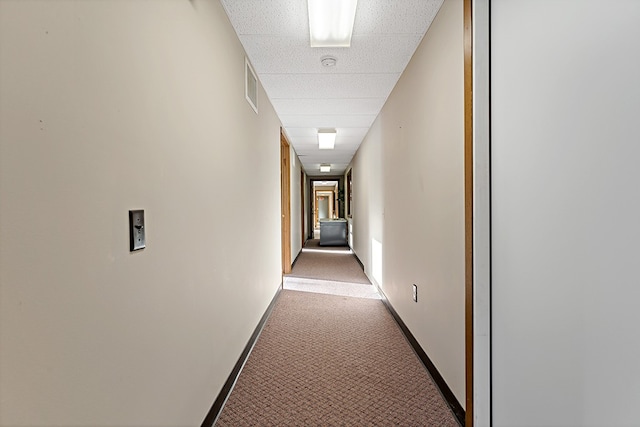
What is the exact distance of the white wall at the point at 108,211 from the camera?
60cm

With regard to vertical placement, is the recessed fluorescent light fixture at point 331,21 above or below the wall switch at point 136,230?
above

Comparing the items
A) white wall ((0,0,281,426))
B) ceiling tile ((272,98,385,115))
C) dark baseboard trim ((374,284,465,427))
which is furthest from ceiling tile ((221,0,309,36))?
dark baseboard trim ((374,284,465,427))

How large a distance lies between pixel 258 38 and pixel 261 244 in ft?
5.12

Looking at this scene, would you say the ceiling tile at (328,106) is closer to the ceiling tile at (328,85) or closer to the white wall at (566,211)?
the ceiling tile at (328,85)

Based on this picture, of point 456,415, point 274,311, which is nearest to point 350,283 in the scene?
point 274,311

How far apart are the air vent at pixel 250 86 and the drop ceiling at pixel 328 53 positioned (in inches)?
3.0

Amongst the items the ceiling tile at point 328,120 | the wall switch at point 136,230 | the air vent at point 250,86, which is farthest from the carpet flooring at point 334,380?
the ceiling tile at point 328,120

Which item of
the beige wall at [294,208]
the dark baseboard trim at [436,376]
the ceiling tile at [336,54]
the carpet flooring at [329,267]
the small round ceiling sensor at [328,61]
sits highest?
the ceiling tile at [336,54]

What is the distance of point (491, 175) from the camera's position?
141 centimetres

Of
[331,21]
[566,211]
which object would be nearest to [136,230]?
[566,211]

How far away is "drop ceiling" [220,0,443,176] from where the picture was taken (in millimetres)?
1870

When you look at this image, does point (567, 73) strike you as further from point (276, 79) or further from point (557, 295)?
point (276, 79)

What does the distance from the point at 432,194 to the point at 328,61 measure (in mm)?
1190

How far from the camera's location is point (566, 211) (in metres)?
0.97
